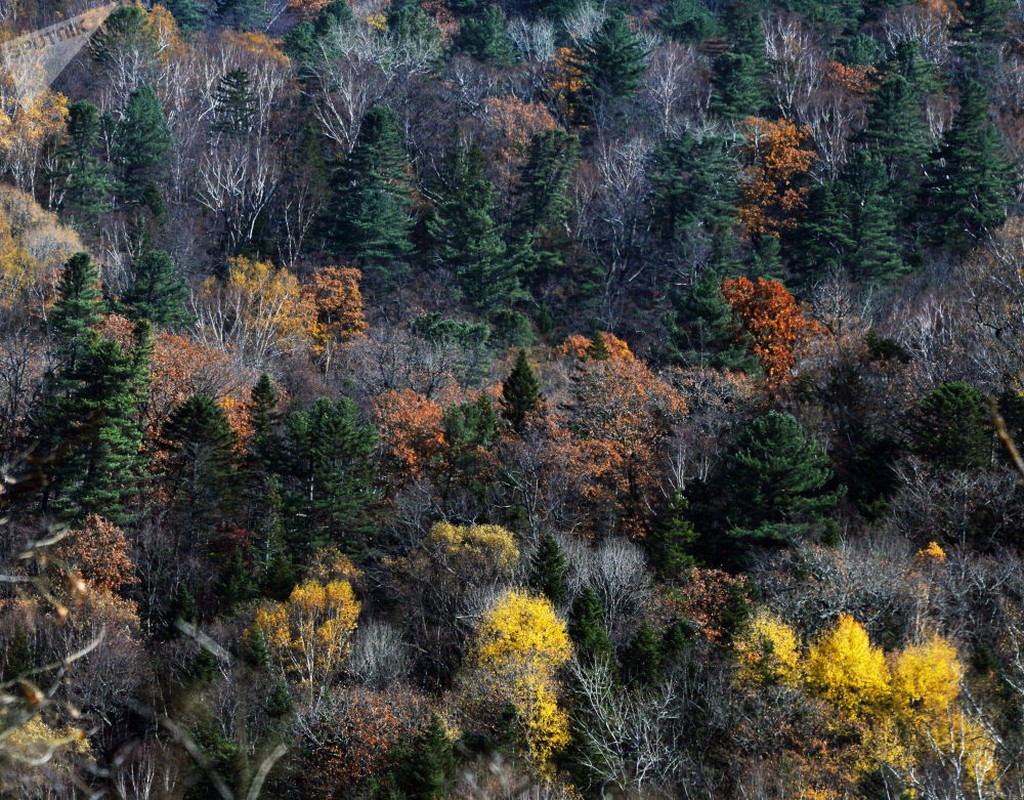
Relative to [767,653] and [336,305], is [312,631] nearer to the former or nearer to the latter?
[767,653]

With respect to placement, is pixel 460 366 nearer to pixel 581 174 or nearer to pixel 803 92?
→ pixel 581 174

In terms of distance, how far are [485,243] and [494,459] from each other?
24.7m

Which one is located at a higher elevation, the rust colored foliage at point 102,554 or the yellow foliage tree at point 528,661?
the yellow foliage tree at point 528,661

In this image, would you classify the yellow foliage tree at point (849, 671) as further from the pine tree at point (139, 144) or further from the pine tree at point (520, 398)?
the pine tree at point (139, 144)

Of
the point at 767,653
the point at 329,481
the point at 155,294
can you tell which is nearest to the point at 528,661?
the point at 767,653

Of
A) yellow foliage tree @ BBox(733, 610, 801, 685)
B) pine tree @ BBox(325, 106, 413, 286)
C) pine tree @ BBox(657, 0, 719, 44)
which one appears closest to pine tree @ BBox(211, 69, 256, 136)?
pine tree @ BBox(325, 106, 413, 286)

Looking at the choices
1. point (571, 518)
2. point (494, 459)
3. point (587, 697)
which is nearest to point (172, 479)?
point (494, 459)

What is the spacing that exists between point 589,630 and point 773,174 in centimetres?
4584

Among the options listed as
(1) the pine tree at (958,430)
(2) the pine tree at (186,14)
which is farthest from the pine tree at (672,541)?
(2) the pine tree at (186,14)

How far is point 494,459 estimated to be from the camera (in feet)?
168

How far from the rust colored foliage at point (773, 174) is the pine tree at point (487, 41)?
2051cm

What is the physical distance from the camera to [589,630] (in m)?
39.1

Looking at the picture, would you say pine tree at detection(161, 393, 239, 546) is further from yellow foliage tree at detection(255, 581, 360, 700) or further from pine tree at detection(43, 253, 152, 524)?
yellow foliage tree at detection(255, 581, 360, 700)

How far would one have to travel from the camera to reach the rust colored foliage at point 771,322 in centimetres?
5859
